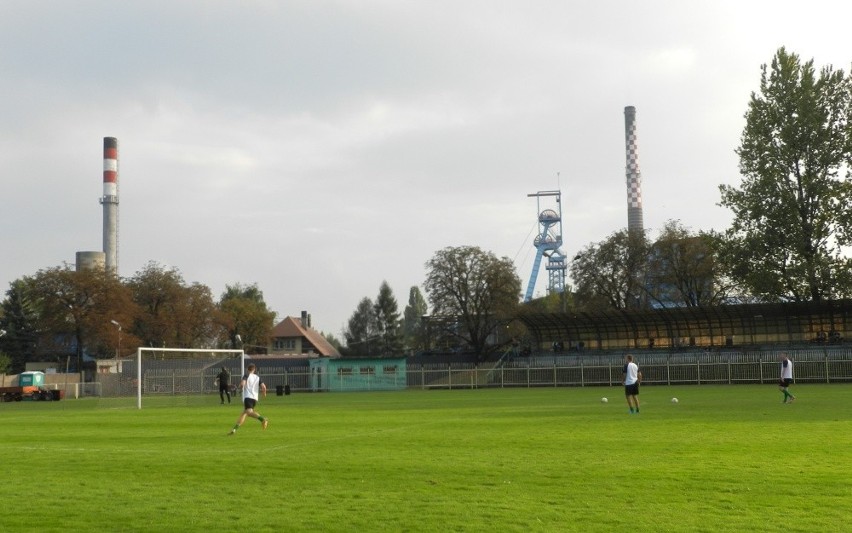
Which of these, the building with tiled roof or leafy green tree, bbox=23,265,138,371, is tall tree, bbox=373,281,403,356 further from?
leafy green tree, bbox=23,265,138,371

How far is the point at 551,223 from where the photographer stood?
13975 centimetres

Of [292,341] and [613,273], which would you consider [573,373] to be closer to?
[613,273]

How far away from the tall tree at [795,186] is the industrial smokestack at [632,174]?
5904 cm

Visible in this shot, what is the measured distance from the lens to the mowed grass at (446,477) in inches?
383

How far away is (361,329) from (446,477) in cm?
Answer: 13030

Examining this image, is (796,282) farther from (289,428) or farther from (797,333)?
(289,428)

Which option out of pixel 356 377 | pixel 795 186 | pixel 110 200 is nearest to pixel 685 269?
pixel 795 186

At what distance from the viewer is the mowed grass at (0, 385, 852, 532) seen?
9734mm

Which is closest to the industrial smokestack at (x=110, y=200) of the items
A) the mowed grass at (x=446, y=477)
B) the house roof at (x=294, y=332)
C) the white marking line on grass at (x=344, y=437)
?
the house roof at (x=294, y=332)

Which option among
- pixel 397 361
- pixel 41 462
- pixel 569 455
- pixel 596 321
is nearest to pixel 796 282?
pixel 596 321

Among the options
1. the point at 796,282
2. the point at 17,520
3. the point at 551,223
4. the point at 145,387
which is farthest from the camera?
the point at 551,223

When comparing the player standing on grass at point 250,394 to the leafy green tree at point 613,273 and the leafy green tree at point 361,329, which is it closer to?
the leafy green tree at point 613,273

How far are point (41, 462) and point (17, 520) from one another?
6389mm

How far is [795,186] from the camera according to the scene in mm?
60438
